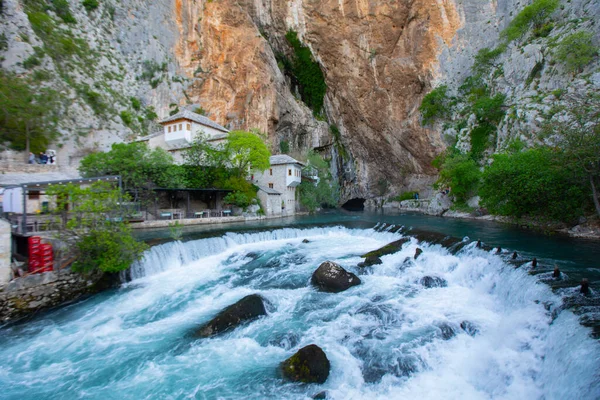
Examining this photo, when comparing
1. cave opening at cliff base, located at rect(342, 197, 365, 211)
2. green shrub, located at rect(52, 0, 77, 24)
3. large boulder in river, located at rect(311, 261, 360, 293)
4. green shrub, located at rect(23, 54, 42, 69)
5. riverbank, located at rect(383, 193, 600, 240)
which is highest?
green shrub, located at rect(52, 0, 77, 24)

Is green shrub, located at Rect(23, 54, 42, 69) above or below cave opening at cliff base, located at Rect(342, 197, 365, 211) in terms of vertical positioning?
above

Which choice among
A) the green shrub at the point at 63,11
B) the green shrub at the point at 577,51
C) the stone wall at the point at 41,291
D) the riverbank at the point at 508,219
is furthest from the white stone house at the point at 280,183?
the green shrub at the point at 63,11

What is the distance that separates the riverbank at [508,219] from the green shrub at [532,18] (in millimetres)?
16967

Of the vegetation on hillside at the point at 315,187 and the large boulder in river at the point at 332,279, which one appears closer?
the large boulder in river at the point at 332,279

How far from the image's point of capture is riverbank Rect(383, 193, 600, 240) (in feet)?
50.4

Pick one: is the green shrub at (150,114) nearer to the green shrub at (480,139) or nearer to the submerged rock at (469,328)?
the green shrub at (480,139)

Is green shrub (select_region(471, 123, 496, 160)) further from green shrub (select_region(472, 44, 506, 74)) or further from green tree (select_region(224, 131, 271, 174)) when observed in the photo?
green tree (select_region(224, 131, 271, 174))

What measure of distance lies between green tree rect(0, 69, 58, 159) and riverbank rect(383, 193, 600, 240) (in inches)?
1399

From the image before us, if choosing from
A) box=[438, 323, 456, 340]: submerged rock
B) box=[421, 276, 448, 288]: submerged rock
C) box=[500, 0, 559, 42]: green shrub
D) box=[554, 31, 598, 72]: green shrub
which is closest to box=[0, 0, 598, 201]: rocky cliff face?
box=[500, 0, 559, 42]: green shrub

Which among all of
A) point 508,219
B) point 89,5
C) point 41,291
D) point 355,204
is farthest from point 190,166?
→ point 355,204

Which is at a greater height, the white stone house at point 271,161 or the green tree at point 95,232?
the white stone house at point 271,161

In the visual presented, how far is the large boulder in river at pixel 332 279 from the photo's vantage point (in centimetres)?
1048

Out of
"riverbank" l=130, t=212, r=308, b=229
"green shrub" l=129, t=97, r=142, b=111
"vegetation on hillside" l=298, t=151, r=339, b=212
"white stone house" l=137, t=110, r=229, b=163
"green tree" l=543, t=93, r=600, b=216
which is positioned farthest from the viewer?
"green shrub" l=129, t=97, r=142, b=111

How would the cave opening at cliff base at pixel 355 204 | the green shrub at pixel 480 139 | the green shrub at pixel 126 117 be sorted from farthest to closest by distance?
the cave opening at cliff base at pixel 355 204, the green shrub at pixel 126 117, the green shrub at pixel 480 139
